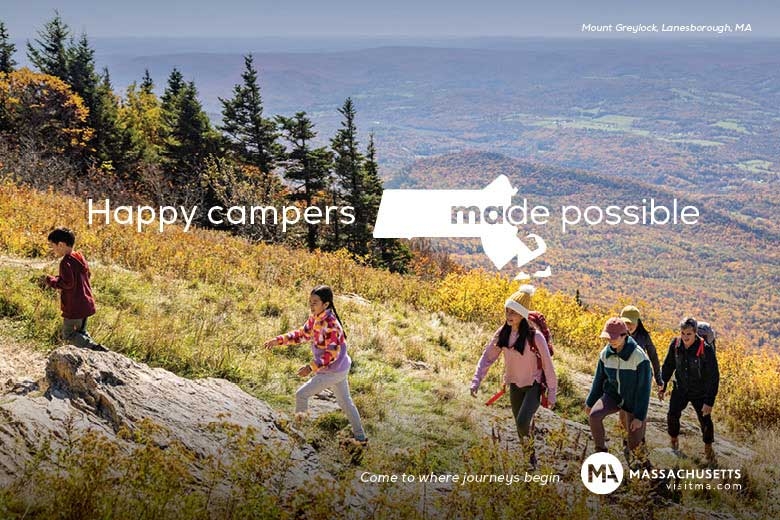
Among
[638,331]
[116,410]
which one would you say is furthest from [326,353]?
[638,331]

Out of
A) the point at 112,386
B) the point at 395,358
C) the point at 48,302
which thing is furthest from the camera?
the point at 395,358

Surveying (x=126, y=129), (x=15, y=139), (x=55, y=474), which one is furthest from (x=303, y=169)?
(x=55, y=474)

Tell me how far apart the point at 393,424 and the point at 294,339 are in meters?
1.76

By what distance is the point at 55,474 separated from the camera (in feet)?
12.3

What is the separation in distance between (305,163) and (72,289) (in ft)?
99.9

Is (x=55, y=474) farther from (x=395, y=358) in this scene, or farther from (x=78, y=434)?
(x=395, y=358)

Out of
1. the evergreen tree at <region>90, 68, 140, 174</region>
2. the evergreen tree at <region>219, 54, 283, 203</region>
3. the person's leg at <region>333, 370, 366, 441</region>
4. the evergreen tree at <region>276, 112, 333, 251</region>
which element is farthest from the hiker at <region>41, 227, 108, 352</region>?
the evergreen tree at <region>219, 54, 283, 203</region>

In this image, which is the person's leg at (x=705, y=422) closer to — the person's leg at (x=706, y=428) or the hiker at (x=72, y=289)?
the person's leg at (x=706, y=428)

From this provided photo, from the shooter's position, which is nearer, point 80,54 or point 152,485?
point 152,485

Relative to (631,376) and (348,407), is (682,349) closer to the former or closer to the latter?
(631,376)

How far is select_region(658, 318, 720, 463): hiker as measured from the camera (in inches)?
266

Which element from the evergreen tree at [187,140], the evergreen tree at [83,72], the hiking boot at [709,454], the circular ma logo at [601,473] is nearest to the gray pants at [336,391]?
the circular ma logo at [601,473]

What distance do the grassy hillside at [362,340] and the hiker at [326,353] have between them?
15.6 inches

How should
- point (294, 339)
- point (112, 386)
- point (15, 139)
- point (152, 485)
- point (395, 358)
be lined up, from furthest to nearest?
point (15, 139), point (395, 358), point (294, 339), point (112, 386), point (152, 485)
